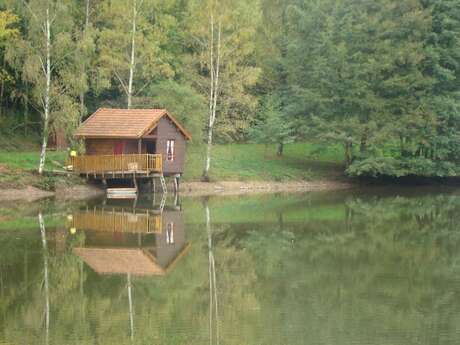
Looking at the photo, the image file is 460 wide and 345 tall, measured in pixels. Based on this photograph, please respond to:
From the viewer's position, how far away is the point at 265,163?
171ft

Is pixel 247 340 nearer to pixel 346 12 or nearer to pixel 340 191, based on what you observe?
pixel 340 191

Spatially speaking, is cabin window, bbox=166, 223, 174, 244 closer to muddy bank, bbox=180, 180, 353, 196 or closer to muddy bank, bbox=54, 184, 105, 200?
muddy bank, bbox=54, 184, 105, 200

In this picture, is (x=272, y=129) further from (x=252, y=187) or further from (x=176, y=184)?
(x=176, y=184)

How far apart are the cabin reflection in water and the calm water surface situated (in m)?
0.05

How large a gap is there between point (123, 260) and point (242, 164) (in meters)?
28.5

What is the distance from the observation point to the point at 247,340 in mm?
14375

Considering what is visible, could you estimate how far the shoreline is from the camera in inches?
1581

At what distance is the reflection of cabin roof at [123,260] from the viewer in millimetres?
21375

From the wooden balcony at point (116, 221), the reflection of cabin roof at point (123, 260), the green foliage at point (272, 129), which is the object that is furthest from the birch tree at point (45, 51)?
the reflection of cabin roof at point (123, 260)

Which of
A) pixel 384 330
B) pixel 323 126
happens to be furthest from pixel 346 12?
pixel 384 330

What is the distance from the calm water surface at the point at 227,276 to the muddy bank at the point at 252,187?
35.2 ft

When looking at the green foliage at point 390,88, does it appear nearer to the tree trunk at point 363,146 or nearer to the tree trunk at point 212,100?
the tree trunk at point 363,146

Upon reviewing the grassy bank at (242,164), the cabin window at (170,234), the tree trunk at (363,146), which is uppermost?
the tree trunk at (363,146)

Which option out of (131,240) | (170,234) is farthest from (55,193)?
(131,240)
